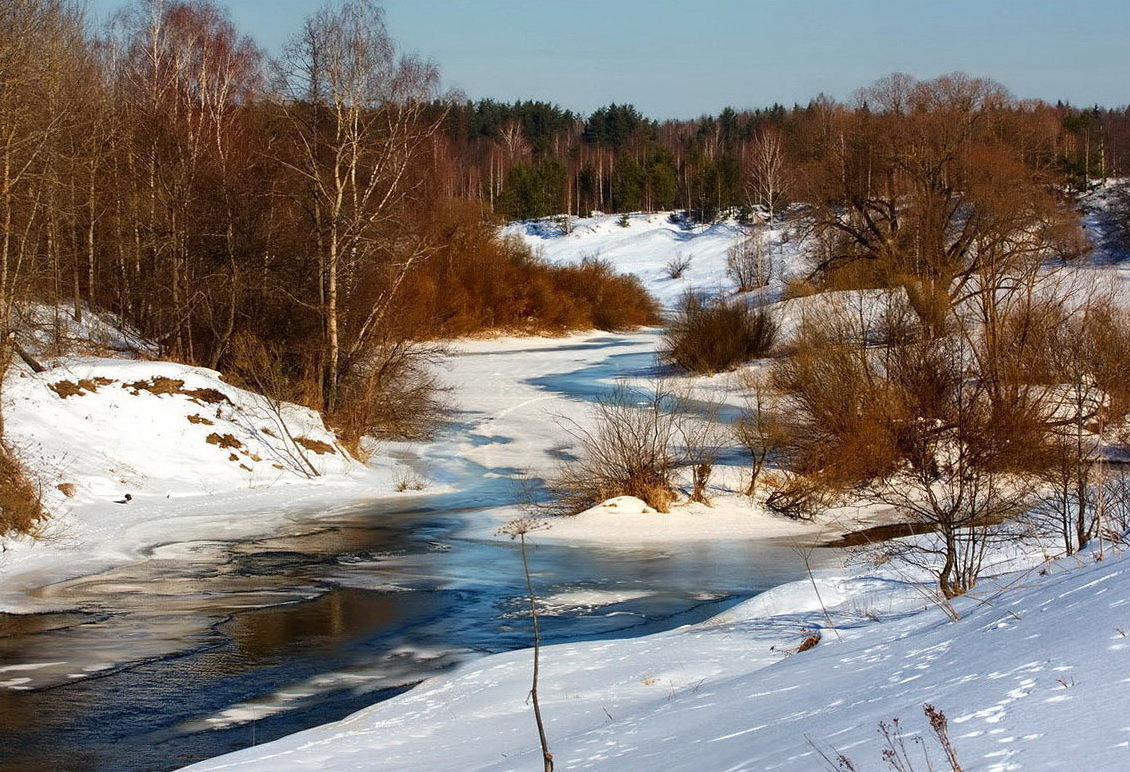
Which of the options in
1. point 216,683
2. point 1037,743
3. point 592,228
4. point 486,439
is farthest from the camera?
point 592,228

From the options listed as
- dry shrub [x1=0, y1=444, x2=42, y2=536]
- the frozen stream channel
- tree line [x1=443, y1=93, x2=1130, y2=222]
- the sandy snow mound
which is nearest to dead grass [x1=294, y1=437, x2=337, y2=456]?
the sandy snow mound

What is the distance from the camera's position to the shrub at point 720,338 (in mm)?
40562

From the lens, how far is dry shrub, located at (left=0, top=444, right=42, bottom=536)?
58.0 feet

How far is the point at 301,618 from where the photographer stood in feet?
44.6

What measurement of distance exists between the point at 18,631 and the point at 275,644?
2.92 m

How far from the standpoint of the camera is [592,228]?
105062 millimetres

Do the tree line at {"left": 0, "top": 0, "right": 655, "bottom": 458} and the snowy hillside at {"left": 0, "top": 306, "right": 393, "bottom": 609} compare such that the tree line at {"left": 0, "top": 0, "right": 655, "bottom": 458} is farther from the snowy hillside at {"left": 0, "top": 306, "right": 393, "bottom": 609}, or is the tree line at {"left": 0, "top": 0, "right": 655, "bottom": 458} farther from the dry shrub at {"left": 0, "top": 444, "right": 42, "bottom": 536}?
the dry shrub at {"left": 0, "top": 444, "right": 42, "bottom": 536}

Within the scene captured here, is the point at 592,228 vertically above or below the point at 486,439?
above

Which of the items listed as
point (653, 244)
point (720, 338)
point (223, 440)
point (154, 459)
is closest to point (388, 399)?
point (223, 440)

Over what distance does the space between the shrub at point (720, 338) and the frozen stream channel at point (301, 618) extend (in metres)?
18.3

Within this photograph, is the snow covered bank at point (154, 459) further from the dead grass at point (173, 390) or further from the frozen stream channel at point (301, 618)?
the frozen stream channel at point (301, 618)

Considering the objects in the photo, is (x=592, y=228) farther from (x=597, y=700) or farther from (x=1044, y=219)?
(x=597, y=700)

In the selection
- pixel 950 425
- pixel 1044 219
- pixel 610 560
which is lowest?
pixel 610 560

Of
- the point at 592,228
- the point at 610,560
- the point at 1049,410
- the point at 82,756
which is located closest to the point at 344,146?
the point at 610,560
